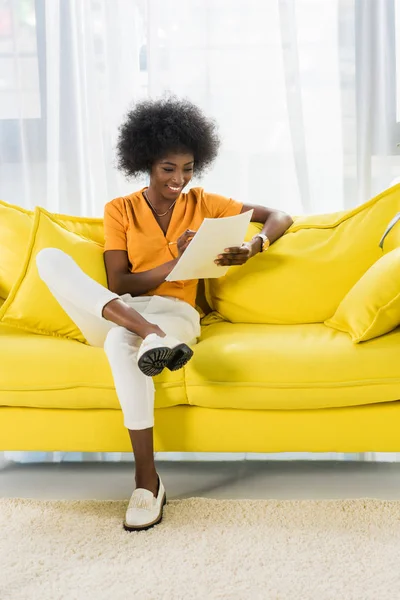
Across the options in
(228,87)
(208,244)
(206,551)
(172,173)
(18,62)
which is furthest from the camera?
(18,62)

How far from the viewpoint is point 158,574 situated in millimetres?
1525

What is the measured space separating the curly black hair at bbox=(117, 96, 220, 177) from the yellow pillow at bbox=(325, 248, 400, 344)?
2.58ft

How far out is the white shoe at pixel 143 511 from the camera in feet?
5.70

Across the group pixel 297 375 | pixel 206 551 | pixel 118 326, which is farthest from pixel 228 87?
pixel 206 551

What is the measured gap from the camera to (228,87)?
297cm

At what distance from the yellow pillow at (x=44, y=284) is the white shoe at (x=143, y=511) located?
59cm

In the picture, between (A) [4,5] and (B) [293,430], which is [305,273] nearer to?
(B) [293,430]

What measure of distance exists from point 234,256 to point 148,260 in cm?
31

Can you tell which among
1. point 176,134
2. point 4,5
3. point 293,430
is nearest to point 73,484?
point 293,430

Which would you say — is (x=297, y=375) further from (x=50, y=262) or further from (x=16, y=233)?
(x=16, y=233)

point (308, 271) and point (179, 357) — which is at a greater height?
point (308, 271)

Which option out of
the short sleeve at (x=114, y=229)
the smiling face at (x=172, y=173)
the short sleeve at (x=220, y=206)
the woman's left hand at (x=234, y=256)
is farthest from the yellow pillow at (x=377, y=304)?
the short sleeve at (x=114, y=229)

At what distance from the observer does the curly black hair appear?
232cm

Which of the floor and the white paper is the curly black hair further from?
the floor
